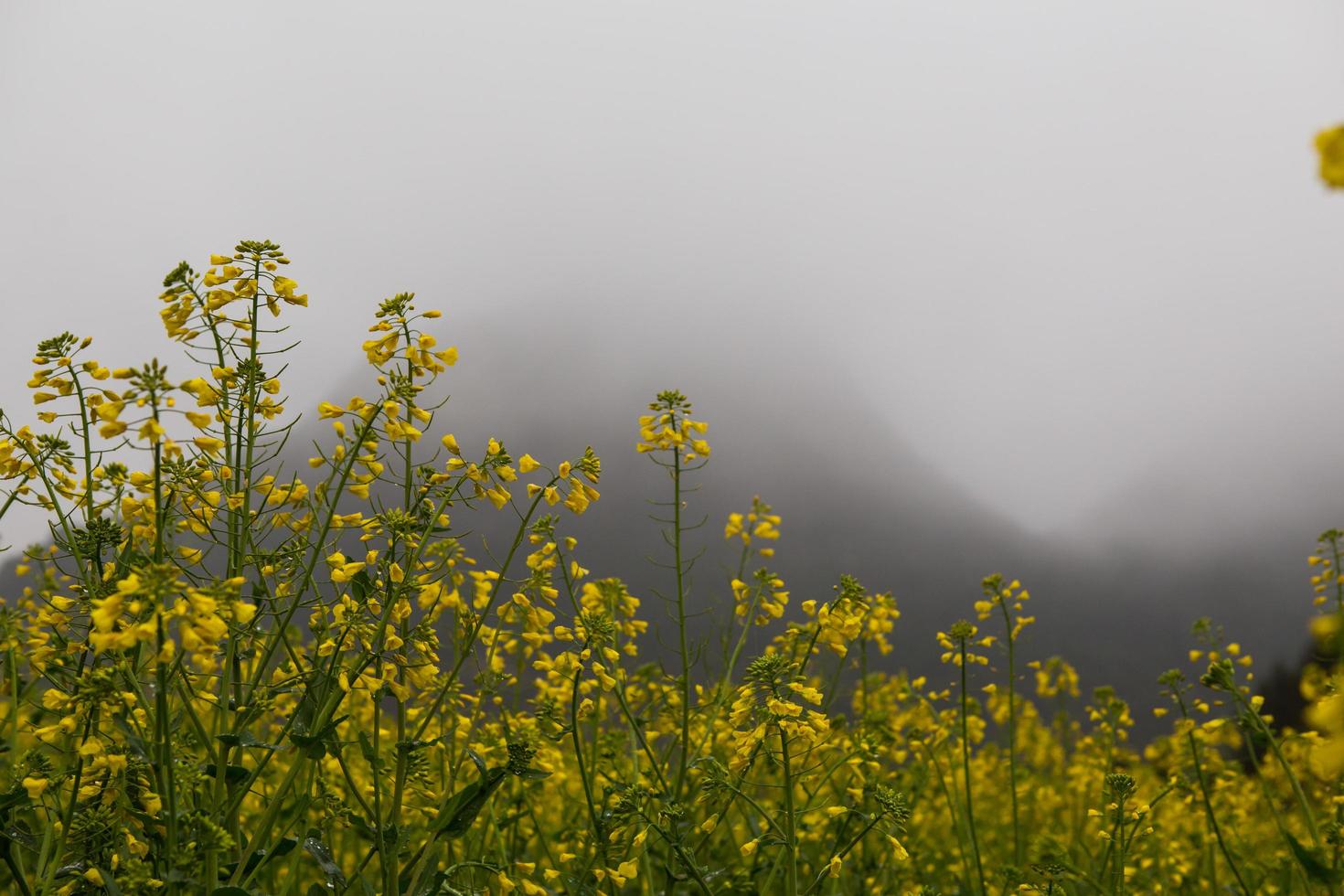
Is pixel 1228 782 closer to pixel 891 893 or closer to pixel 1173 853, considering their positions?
pixel 1173 853

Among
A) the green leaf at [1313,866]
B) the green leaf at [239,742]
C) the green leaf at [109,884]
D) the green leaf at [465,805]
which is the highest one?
the green leaf at [239,742]

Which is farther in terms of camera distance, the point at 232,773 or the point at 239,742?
the point at 232,773

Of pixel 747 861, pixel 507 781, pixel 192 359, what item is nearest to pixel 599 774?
pixel 507 781

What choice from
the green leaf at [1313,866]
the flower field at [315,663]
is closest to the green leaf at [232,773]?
the flower field at [315,663]

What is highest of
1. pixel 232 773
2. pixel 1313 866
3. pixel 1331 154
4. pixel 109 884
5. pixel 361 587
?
pixel 1331 154

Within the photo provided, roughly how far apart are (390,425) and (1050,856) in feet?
7.25

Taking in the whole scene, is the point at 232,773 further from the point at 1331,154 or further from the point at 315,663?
the point at 1331,154

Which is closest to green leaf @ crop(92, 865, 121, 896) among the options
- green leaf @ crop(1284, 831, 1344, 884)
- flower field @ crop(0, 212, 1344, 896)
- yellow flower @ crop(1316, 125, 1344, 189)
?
flower field @ crop(0, 212, 1344, 896)

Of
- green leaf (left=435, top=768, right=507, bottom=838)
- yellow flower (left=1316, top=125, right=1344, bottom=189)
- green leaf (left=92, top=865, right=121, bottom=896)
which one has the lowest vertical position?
green leaf (left=92, top=865, right=121, bottom=896)

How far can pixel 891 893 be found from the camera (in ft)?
13.5

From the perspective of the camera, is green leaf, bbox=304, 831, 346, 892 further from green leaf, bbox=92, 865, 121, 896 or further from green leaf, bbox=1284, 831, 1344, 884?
green leaf, bbox=1284, 831, 1344, 884

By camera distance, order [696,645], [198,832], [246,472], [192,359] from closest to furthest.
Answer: [198,832]
[246,472]
[192,359]
[696,645]

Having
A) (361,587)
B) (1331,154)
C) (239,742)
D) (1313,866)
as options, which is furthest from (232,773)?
(1313,866)

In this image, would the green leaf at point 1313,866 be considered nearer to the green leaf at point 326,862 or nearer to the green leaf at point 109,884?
the green leaf at point 326,862
